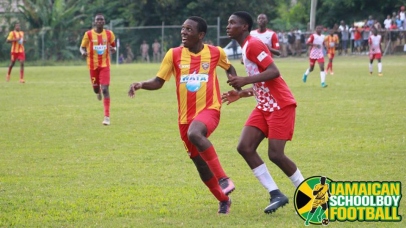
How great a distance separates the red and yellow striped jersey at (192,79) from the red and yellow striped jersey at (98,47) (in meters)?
9.32

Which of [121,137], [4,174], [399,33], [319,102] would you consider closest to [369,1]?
[399,33]

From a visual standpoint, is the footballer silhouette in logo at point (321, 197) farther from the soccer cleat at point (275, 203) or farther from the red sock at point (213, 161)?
the red sock at point (213, 161)

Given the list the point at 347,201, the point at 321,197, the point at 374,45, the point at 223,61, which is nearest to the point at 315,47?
the point at 374,45

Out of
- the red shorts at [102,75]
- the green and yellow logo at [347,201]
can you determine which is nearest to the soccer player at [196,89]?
the green and yellow logo at [347,201]

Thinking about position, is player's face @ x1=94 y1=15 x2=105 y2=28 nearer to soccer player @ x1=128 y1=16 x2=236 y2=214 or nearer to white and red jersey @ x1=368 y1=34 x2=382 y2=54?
soccer player @ x1=128 y1=16 x2=236 y2=214

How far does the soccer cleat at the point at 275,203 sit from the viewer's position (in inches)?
310

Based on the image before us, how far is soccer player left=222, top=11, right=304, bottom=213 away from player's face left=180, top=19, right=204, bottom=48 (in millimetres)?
385

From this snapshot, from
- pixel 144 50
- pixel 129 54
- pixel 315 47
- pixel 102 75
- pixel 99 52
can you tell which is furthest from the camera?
pixel 129 54

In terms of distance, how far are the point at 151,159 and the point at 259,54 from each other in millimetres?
4387

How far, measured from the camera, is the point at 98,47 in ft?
58.2

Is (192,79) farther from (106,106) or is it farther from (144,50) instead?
(144,50)

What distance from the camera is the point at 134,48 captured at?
57281 mm

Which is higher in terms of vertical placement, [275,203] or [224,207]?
[275,203]

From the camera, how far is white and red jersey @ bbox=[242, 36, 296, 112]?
791 centimetres
